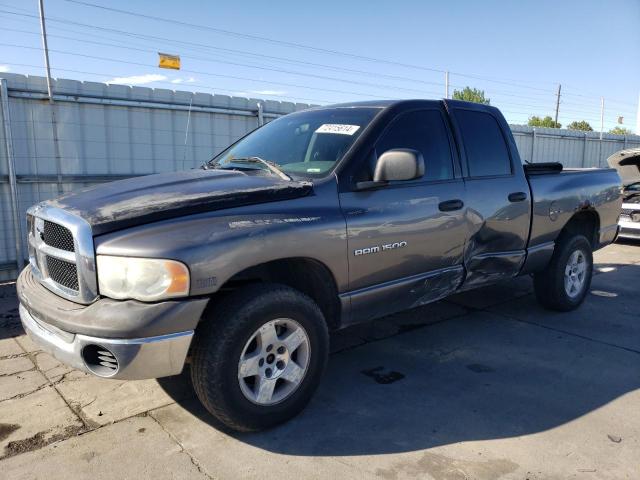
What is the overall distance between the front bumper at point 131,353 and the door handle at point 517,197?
121 inches

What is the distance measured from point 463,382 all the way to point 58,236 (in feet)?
9.34

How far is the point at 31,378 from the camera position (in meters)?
3.86

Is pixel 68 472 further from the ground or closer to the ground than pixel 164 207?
closer to the ground

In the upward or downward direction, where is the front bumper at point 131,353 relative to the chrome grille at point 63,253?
downward

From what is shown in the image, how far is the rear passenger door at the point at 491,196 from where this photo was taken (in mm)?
4215

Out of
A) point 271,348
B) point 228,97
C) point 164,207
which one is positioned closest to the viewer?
point 164,207

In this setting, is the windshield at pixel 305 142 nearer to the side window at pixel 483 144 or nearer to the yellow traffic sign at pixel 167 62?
the side window at pixel 483 144

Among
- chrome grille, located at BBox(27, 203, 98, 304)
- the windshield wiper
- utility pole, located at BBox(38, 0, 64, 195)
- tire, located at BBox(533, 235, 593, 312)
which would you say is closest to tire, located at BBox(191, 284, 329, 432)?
chrome grille, located at BBox(27, 203, 98, 304)

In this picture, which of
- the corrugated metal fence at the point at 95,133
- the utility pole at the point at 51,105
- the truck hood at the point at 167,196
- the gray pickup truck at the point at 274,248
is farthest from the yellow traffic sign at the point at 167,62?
the truck hood at the point at 167,196

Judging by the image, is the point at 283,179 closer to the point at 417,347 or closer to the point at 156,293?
the point at 156,293

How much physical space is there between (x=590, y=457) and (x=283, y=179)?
239 cm

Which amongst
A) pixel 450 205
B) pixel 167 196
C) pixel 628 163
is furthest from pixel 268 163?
pixel 628 163

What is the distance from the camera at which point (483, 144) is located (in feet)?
14.8

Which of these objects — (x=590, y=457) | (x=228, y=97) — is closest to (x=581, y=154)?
(x=228, y=97)
